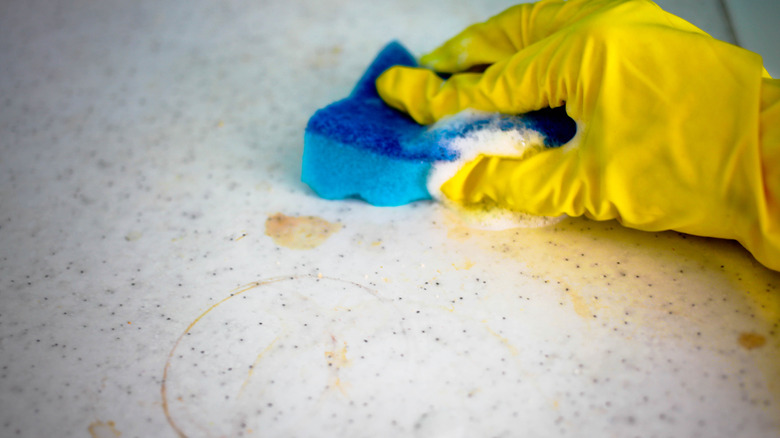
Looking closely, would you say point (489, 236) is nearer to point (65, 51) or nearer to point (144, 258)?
point (144, 258)

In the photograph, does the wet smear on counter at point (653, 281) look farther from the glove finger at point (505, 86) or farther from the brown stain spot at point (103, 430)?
the brown stain spot at point (103, 430)

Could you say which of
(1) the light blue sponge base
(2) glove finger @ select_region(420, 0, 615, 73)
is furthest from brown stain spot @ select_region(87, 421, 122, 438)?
(2) glove finger @ select_region(420, 0, 615, 73)

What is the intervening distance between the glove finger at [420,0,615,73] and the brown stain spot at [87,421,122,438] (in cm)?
87

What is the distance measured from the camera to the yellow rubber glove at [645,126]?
83 centimetres

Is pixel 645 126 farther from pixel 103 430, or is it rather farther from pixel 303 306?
pixel 103 430

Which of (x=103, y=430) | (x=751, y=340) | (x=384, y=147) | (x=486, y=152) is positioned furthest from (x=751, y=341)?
(x=103, y=430)

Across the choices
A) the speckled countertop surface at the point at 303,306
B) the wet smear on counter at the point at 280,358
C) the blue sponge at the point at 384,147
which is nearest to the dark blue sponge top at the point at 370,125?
the blue sponge at the point at 384,147

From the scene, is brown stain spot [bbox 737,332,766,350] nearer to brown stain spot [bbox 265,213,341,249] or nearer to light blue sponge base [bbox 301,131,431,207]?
light blue sponge base [bbox 301,131,431,207]

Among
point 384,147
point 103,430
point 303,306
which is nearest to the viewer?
point 103,430

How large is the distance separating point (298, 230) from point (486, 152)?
0.36 meters

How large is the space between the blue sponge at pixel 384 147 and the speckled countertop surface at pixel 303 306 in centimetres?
4

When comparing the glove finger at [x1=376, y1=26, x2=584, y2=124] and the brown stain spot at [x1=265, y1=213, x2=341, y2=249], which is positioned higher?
the glove finger at [x1=376, y1=26, x2=584, y2=124]

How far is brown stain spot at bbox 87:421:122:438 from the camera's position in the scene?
0.79 metres

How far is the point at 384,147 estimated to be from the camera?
105cm
